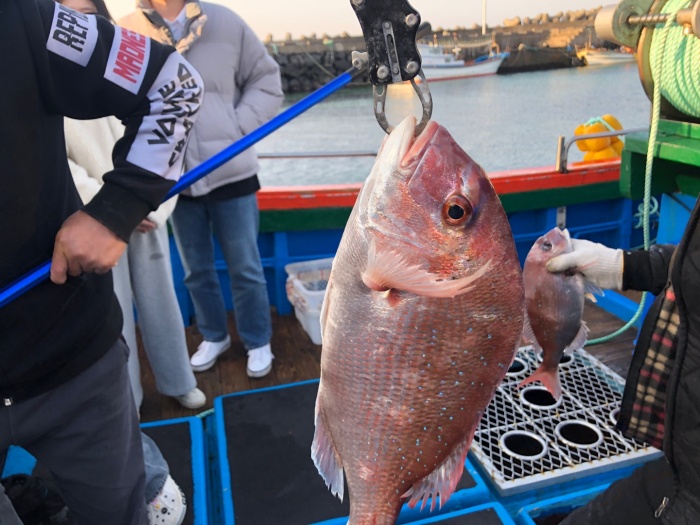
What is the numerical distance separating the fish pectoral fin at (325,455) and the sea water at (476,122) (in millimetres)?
2105

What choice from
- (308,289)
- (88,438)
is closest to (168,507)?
(88,438)

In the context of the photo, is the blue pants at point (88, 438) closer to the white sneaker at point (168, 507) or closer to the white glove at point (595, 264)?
the white sneaker at point (168, 507)

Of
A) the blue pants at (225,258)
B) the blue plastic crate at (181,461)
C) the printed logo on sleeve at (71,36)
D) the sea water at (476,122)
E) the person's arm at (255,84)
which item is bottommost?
the sea water at (476,122)

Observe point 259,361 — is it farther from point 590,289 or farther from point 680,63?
point 680,63

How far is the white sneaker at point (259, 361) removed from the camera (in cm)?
344

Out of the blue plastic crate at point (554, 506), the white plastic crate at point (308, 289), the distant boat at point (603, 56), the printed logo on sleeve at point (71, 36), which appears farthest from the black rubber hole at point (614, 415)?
the distant boat at point (603, 56)

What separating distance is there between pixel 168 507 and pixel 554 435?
5.53 ft

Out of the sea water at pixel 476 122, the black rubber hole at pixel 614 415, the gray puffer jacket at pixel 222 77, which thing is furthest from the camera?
the sea water at pixel 476 122

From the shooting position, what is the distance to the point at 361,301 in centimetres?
115

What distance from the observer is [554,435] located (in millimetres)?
2506

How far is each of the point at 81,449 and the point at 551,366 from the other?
1444 mm

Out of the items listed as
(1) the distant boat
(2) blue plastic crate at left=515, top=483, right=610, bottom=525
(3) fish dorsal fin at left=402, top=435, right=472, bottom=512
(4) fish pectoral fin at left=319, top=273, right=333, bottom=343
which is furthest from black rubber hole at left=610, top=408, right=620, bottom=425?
(1) the distant boat

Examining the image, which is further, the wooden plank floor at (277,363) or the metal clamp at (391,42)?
the wooden plank floor at (277,363)

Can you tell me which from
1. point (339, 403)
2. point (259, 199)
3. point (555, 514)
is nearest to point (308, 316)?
point (259, 199)
